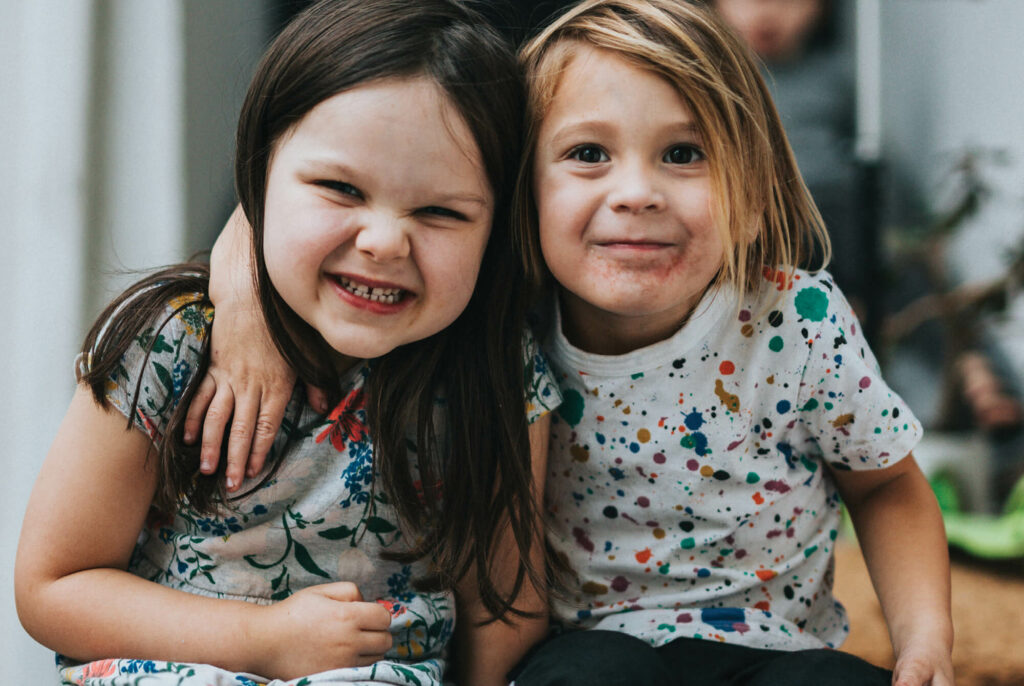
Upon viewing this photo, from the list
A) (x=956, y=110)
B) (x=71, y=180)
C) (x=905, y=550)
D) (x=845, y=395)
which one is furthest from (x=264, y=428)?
(x=956, y=110)

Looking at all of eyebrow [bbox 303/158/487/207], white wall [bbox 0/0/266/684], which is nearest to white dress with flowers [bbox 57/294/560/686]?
eyebrow [bbox 303/158/487/207]

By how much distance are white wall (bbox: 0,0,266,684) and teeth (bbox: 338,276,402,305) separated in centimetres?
43

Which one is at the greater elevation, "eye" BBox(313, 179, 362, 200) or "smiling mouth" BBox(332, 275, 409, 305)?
"eye" BBox(313, 179, 362, 200)

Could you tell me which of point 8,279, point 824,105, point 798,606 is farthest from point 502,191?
point 824,105

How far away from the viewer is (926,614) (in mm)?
959

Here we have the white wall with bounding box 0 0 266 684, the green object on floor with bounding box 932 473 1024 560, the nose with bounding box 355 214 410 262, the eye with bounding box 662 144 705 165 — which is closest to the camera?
the nose with bounding box 355 214 410 262

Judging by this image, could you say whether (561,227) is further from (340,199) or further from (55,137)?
(55,137)

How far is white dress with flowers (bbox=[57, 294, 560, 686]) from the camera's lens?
0.89m

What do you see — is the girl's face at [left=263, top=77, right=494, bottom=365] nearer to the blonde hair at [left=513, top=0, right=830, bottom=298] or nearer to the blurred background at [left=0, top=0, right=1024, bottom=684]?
the blonde hair at [left=513, top=0, right=830, bottom=298]

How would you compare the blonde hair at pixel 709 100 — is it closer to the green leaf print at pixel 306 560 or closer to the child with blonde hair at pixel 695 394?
the child with blonde hair at pixel 695 394

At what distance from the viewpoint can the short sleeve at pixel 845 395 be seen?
96 cm

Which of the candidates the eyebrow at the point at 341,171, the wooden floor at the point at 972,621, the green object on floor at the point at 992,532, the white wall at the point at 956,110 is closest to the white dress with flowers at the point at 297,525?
the eyebrow at the point at 341,171

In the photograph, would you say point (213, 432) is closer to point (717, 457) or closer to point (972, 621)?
point (717, 457)

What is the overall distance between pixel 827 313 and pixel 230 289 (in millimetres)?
607
